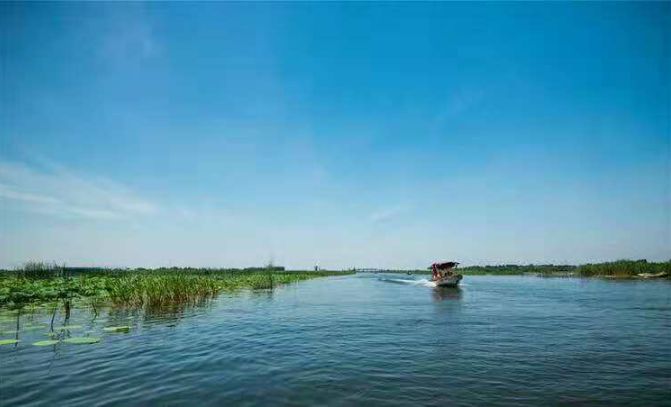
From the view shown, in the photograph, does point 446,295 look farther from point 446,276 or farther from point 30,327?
point 30,327

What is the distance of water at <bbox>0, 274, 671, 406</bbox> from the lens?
7715 mm

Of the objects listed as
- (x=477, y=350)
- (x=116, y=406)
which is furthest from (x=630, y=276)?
(x=116, y=406)

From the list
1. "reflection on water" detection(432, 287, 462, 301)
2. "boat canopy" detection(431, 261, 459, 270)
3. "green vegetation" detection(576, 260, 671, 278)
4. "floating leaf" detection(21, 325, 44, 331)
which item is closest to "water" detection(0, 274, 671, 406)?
"floating leaf" detection(21, 325, 44, 331)

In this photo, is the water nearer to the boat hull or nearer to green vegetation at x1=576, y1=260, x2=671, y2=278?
→ the boat hull

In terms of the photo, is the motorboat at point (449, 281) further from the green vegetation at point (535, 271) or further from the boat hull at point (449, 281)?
the green vegetation at point (535, 271)

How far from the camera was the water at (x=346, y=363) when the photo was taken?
7.71 meters

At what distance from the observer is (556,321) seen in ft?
60.0

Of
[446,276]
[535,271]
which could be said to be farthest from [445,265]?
[535,271]

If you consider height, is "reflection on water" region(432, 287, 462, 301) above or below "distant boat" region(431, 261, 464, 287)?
below

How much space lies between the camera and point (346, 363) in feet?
34.5

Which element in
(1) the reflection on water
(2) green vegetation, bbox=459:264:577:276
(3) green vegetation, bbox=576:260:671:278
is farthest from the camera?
(2) green vegetation, bbox=459:264:577:276

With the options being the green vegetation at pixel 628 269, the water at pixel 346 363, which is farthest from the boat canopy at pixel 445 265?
the green vegetation at pixel 628 269

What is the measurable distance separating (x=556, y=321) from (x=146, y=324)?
19571 millimetres

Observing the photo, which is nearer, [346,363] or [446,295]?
[346,363]
